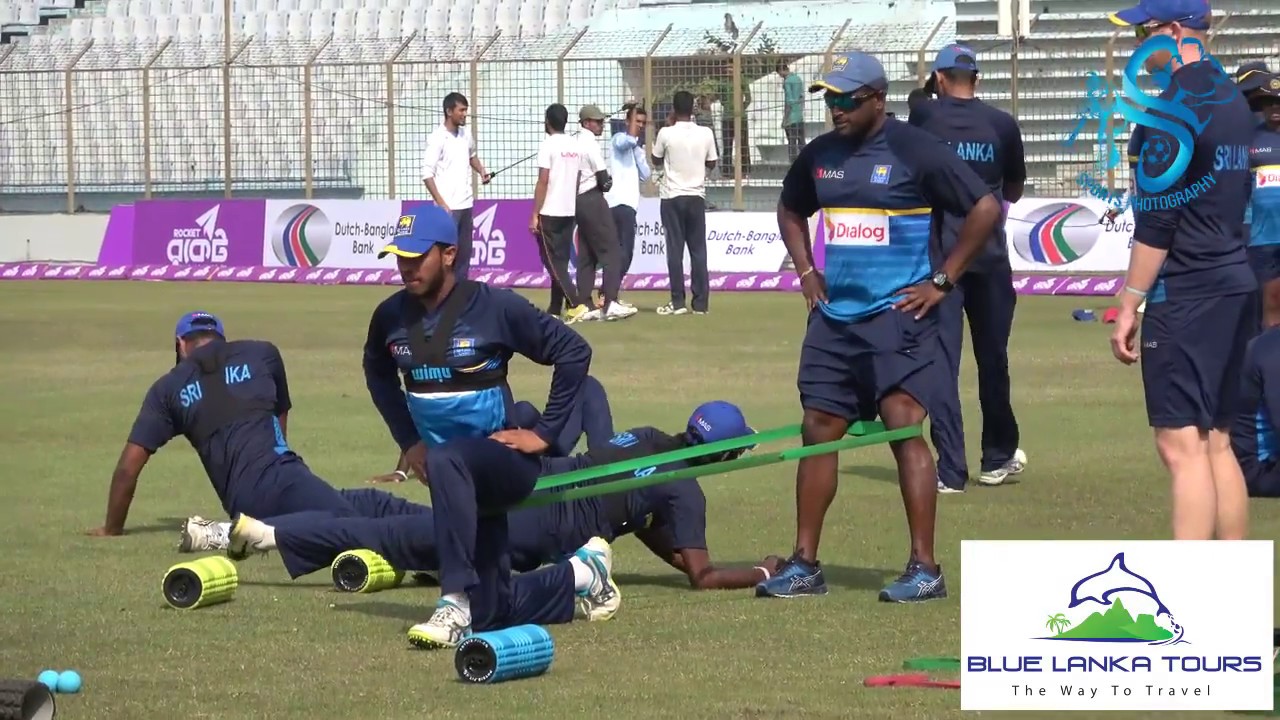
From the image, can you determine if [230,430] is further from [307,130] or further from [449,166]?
[307,130]

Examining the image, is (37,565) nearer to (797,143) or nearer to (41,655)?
(41,655)

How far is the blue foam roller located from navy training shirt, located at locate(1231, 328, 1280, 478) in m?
3.15

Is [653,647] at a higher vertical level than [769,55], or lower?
lower

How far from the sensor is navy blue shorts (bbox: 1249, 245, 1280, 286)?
32.0 feet

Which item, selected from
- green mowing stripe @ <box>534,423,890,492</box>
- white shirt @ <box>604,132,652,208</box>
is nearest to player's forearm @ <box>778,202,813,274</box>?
green mowing stripe @ <box>534,423,890,492</box>

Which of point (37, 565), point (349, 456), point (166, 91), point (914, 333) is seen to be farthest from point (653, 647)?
point (166, 91)

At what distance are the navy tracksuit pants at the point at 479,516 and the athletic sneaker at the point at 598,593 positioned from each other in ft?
1.12

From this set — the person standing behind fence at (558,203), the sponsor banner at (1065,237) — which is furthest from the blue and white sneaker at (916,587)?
the sponsor banner at (1065,237)

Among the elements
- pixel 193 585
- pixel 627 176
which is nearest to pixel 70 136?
pixel 627 176

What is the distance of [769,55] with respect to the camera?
27875 millimetres

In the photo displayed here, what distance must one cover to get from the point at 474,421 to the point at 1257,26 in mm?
23762

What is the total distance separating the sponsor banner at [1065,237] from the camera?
2453 centimetres

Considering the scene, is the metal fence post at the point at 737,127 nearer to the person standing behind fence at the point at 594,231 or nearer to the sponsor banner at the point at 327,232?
the sponsor banner at the point at 327,232

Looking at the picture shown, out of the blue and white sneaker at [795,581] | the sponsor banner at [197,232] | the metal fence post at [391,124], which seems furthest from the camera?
the metal fence post at [391,124]
